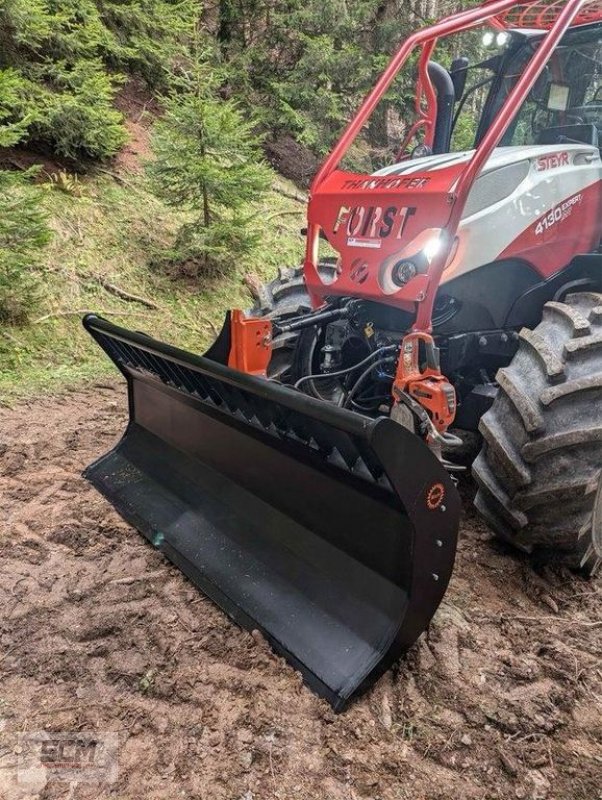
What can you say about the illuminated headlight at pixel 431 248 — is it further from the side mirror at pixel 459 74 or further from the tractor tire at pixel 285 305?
the side mirror at pixel 459 74

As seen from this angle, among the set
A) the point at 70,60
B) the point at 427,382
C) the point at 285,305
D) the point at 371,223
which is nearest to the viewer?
the point at 427,382

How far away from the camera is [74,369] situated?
5008 millimetres

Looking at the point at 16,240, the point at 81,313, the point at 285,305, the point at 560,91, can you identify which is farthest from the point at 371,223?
the point at 81,313

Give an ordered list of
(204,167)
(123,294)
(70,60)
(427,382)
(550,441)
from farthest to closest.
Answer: (70,60), (123,294), (204,167), (427,382), (550,441)

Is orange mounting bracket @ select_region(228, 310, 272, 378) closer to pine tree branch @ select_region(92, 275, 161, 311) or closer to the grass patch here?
the grass patch

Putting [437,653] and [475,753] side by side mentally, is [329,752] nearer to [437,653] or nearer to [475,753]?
[475,753]

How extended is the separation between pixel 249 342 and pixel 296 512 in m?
0.82

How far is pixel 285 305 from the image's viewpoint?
12.0 ft

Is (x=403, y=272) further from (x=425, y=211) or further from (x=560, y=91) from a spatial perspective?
(x=560, y=91)

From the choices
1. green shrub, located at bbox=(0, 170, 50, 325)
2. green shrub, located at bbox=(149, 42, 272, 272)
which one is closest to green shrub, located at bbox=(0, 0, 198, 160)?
green shrub, located at bbox=(149, 42, 272, 272)

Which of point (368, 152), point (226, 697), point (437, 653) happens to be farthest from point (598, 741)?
point (368, 152)

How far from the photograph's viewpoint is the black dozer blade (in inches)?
75.9
